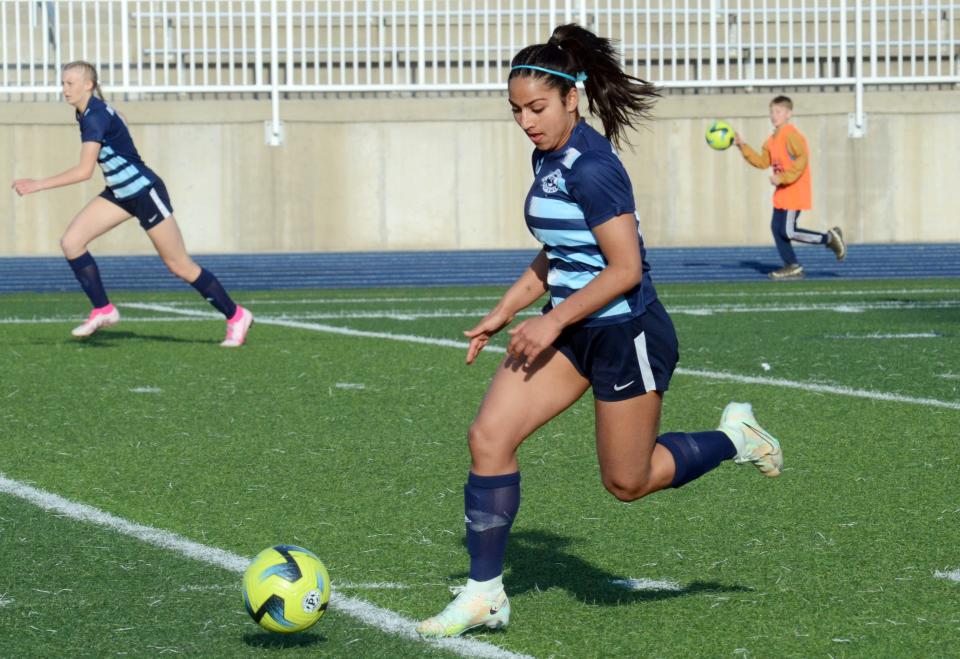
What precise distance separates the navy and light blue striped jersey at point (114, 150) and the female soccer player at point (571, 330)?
24.1ft

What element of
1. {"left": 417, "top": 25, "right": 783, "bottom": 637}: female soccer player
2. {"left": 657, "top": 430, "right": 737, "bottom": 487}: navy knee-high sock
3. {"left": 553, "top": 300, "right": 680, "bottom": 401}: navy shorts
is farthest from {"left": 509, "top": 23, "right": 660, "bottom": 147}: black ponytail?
{"left": 657, "top": 430, "right": 737, "bottom": 487}: navy knee-high sock

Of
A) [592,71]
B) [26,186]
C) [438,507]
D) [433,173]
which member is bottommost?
[438,507]

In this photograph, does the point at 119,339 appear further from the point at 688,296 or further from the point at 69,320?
the point at 688,296

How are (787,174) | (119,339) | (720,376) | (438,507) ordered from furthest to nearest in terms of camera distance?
(787,174) → (119,339) → (720,376) → (438,507)

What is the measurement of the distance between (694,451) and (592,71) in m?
1.18

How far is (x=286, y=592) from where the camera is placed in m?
4.32

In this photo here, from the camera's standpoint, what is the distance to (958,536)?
223 inches

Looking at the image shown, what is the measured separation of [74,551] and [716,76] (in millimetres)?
20270

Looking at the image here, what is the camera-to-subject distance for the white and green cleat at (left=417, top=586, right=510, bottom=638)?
4410 millimetres

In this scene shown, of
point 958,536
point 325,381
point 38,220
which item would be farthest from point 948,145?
point 958,536

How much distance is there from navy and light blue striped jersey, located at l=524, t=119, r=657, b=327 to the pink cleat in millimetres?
7530

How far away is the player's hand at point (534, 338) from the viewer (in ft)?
14.8

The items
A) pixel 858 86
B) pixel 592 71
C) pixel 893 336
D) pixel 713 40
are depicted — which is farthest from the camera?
pixel 858 86

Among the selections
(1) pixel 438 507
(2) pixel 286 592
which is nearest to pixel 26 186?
(1) pixel 438 507
